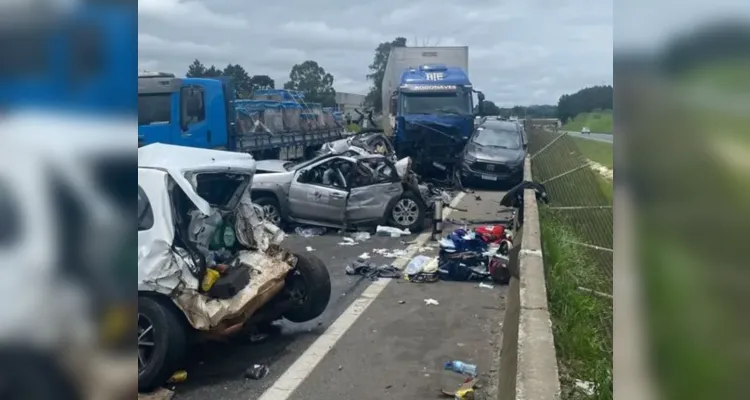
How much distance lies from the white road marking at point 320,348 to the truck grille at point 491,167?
8671 millimetres

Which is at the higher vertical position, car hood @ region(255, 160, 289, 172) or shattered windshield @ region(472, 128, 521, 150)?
shattered windshield @ region(472, 128, 521, 150)

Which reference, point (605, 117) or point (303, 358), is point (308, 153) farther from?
point (605, 117)

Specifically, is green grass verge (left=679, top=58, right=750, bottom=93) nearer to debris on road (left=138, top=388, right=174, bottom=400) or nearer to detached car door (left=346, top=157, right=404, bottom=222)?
debris on road (left=138, top=388, right=174, bottom=400)

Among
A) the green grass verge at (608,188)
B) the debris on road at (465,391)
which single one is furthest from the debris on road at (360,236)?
the green grass verge at (608,188)

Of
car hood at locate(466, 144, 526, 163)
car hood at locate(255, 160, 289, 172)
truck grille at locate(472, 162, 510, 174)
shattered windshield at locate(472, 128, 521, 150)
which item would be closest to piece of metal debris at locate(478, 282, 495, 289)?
car hood at locate(255, 160, 289, 172)

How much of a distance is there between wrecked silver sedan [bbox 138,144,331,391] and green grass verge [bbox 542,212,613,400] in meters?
2.10

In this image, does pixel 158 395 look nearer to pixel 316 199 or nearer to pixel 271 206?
pixel 316 199

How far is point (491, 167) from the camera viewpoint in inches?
690

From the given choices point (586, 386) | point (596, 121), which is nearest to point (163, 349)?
point (586, 386)

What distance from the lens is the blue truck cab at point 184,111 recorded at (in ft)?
5.66

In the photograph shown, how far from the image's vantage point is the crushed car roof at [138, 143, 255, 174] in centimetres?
167

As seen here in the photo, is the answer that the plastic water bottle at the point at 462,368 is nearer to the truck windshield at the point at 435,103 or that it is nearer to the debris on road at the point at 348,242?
the debris on road at the point at 348,242

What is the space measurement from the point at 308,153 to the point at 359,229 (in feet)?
26.1

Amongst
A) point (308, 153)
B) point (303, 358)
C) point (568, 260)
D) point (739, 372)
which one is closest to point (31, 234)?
point (739, 372)
